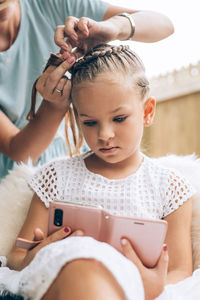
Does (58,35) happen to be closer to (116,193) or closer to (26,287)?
(116,193)

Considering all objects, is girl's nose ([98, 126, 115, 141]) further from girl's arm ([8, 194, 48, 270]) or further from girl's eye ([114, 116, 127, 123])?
girl's arm ([8, 194, 48, 270])

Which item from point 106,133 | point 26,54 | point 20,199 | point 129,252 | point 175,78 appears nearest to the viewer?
point 129,252

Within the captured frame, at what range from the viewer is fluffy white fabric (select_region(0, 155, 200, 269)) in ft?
3.08

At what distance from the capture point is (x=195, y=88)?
1.89 metres

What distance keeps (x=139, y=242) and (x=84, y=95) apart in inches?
15.3

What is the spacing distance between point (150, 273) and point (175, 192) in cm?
29

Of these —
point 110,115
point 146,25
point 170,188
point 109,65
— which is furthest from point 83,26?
point 170,188

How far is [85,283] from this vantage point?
0.51 metres

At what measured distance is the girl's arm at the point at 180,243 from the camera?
807 mm

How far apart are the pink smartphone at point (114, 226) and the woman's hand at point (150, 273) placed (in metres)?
0.01

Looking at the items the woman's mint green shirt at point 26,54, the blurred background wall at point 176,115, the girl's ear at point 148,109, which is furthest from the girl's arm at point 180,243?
the blurred background wall at point 176,115

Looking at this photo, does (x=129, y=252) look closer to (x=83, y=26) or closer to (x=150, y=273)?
(x=150, y=273)

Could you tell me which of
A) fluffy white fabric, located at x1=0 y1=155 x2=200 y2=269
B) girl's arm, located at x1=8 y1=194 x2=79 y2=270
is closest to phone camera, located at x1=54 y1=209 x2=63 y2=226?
girl's arm, located at x1=8 y1=194 x2=79 y2=270

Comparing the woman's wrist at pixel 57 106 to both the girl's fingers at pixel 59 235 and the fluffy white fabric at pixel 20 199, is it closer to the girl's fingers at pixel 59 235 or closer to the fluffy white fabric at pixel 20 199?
the fluffy white fabric at pixel 20 199
